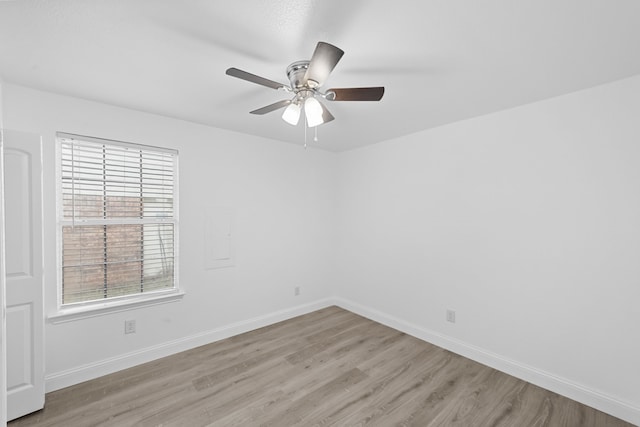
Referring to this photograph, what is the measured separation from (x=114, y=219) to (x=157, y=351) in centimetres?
136

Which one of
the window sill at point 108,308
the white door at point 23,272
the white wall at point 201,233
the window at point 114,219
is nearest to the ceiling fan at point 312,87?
the white wall at point 201,233

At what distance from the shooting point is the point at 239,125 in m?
3.12

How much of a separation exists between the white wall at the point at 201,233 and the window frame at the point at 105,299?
49 millimetres

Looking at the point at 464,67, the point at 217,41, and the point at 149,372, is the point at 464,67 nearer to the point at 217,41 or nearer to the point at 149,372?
the point at 217,41

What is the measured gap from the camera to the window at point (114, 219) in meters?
2.42

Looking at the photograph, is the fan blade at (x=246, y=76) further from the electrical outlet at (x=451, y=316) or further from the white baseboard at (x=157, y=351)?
the electrical outlet at (x=451, y=316)

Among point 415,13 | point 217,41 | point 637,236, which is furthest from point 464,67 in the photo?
point 637,236

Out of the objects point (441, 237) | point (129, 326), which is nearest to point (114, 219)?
point (129, 326)

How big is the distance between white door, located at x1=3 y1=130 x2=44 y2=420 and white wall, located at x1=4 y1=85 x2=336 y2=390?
A: 12.2 inches

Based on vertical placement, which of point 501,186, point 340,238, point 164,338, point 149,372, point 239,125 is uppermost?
point 239,125

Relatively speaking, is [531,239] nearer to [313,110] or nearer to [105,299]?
[313,110]

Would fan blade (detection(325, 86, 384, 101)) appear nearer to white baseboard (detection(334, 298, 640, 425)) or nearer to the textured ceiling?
the textured ceiling

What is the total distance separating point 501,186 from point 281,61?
7.42ft

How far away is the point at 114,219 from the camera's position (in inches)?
103
